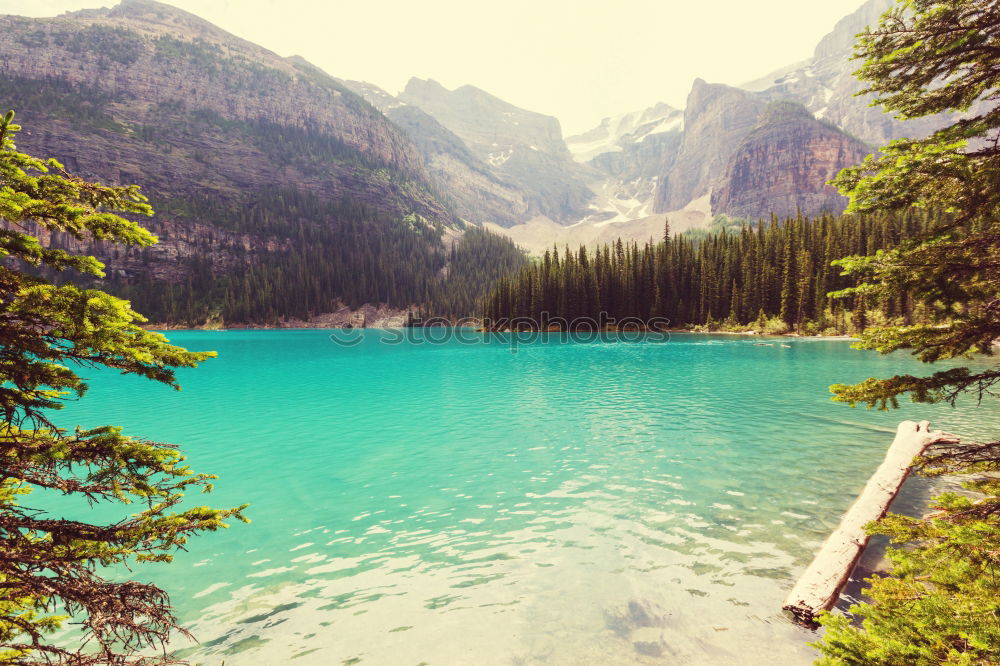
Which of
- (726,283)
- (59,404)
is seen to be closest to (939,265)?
(59,404)

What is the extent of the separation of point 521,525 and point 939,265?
34.8ft

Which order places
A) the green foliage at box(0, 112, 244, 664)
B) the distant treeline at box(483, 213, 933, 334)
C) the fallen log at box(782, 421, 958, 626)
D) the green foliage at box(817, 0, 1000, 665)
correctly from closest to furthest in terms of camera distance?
the green foliage at box(0, 112, 244, 664) < the green foliage at box(817, 0, 1000, 665) < the fallen log at box(782, 421, 958, 626) < the distant treeline at box(483, 213, 933, 334)

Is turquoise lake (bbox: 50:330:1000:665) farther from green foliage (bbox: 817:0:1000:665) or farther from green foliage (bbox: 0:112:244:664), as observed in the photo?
green foliage (bbox: 0:112:244:664)

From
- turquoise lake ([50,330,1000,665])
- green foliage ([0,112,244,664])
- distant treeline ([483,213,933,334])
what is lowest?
turquoise lake ([50,330,1000,665])

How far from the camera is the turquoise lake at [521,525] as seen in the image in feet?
26.1

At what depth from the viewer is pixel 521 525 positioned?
1248cm

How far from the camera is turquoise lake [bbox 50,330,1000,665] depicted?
7961mm

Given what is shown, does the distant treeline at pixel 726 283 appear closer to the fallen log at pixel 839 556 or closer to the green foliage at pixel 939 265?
the fallen log at pixel 839 556

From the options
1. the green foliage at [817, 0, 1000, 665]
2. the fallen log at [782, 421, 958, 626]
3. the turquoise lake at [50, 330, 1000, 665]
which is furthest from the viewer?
the turquoise lake at [50, 330, 1000, 665]

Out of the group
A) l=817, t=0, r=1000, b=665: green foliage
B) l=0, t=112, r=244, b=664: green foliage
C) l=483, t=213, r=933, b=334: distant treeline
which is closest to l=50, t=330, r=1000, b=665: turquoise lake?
l=817, t=0, r=1000, b=665: green foliage

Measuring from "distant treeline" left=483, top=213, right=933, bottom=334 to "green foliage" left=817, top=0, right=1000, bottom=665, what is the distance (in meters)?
90.3

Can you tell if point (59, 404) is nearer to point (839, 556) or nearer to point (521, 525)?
point (521, 525)

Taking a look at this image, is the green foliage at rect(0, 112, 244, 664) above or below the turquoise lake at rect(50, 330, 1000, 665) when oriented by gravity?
above

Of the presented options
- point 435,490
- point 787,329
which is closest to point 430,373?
point 435,490
